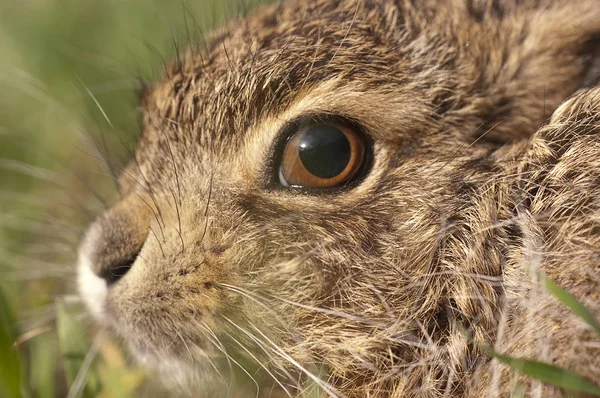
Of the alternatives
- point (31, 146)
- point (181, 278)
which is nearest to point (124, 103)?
point (31, 146)

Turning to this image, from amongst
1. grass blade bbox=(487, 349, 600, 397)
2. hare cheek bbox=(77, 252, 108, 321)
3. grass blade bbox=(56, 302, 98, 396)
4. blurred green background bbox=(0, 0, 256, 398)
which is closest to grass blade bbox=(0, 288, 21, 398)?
blurred green background bbox=(0, 0, 256, 398)

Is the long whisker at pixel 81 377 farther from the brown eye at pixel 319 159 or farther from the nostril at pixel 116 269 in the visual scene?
the brown eye at pixel 319 159

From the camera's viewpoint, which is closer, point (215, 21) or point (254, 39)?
point (254, 39)

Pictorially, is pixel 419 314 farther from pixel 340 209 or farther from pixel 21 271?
pixel 21 271

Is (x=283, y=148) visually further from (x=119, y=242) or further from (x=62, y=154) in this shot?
(x=62, y=154)

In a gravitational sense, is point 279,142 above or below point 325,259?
above

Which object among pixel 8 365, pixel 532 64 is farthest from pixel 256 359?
pixel 532 64

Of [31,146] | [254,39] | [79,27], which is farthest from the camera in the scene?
[79,27]
